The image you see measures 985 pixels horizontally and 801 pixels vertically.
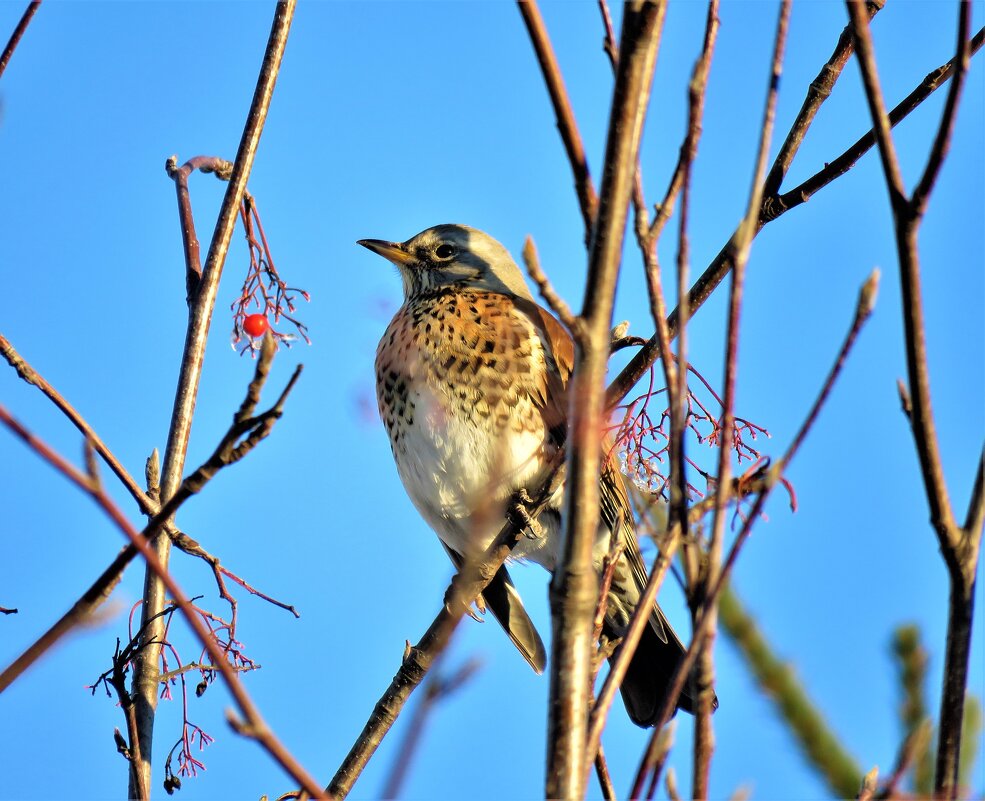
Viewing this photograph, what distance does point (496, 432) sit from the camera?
420 cm

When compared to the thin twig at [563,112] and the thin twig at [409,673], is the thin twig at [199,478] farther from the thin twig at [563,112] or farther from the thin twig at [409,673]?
the thin twig at [409,673]

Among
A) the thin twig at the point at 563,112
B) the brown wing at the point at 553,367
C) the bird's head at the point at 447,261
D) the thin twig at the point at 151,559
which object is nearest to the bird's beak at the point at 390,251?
the bird's head at the point at 447,261

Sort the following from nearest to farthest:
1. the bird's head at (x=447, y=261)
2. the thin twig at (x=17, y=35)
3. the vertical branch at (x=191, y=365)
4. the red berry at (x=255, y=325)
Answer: the thin twig at (x=17, y=35)
the vertical branch at (x=191, y=365)
the red berry at (x=255, y=325)
the bird's head at (x=447, y=261)

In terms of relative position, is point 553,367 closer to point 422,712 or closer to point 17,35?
point 17,35

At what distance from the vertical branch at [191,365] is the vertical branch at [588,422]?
3.61ft

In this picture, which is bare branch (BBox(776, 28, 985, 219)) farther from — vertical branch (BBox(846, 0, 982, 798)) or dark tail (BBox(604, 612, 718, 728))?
dark tail (BBox(604, 612, 718, 728))

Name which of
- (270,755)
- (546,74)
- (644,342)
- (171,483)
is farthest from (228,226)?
(270,755)

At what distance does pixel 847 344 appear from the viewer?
1403 mm

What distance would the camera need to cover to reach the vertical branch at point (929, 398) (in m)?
1.40

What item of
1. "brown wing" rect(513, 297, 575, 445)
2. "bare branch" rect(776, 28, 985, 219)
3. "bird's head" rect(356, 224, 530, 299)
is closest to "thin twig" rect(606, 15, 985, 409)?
"bare branch" rect(776, 28, 985, 219)

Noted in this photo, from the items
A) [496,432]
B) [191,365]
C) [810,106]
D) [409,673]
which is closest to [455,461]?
→ [496,432]

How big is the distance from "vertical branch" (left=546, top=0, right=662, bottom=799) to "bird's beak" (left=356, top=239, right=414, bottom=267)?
11.8 ft

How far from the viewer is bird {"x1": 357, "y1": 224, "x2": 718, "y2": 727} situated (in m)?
4.20

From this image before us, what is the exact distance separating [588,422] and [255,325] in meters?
2.02
